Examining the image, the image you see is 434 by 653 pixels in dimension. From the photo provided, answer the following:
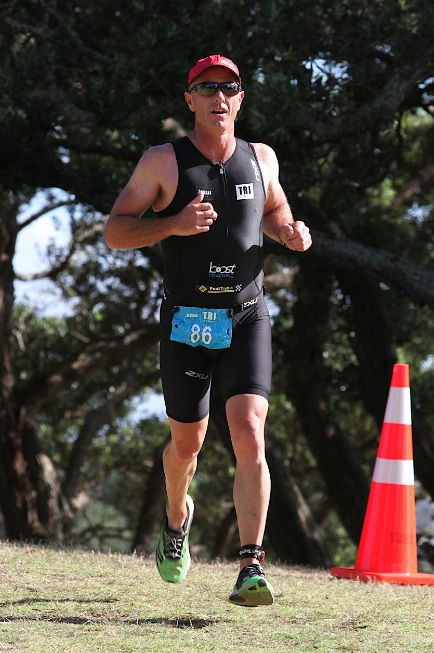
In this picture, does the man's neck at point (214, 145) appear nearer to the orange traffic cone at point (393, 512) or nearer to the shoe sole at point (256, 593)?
the shoe sole at point (256, 593)

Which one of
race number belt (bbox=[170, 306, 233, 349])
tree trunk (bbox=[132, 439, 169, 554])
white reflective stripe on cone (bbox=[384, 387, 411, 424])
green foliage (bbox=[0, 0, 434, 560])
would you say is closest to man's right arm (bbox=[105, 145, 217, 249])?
race number belt (bbox=[170, 306, 233, 349])

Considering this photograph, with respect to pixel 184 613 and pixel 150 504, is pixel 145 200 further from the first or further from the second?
pixel 150 504

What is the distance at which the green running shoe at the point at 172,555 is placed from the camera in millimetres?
5039

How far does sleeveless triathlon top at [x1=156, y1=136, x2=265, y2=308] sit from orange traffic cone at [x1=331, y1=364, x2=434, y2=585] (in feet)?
7.81

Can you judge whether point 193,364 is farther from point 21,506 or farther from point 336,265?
point 21,506

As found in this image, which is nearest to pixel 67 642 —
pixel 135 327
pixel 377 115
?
pixel 377 115

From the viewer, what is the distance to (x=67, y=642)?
12.8ft

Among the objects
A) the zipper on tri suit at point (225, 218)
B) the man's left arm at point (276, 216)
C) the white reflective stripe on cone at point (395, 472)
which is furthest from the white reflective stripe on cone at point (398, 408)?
the zipper on tri suit at point (225, 218)

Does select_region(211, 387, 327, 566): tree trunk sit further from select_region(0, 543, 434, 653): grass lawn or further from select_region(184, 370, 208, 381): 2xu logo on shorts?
select_region(184, 370, 208, 381): 2xu logo on shorts

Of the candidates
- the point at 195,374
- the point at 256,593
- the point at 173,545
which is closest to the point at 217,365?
the point at 195,374

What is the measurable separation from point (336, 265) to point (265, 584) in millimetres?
6414

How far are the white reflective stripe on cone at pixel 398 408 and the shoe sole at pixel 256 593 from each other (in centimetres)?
268

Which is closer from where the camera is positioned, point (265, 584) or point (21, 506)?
point (265, 584)

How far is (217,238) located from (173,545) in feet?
4.98
